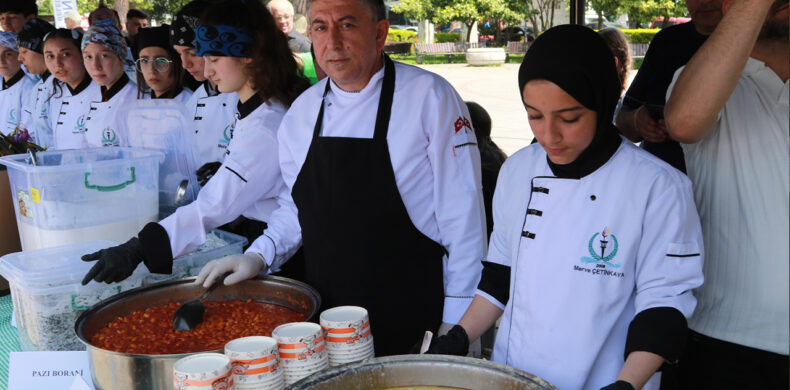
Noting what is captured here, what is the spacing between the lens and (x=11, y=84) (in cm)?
445

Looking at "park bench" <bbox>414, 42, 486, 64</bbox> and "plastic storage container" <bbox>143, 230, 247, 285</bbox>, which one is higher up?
"park bench" <bbox>414, 42, 486, 64</bbox>

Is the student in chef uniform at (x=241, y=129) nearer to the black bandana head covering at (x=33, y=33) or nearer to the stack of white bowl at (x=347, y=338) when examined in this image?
the stack of white bowl at (x=347, y=338)

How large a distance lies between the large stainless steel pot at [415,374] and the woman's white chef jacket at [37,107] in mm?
3437

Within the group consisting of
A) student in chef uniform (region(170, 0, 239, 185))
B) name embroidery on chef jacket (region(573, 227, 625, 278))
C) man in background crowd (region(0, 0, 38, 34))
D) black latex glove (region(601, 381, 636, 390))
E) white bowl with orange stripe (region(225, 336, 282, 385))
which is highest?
man in background crowd (region(0, 0, 38, 34))

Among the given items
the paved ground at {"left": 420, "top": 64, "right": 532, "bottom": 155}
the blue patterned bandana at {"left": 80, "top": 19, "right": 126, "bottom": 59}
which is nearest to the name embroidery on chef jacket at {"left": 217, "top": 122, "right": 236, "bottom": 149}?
the blue patterned bandana at {"left": 80, "top": 19, "right": 126, "bottom": 59}

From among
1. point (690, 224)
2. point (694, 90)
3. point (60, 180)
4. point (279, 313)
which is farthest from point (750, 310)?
point (60, 180)

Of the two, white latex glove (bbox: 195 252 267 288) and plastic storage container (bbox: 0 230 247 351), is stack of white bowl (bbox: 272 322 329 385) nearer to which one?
white latex glove (bbox: 195 252 267 288)

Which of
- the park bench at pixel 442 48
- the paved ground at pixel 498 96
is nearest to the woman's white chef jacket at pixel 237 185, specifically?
the paved ground at pixel 498 96

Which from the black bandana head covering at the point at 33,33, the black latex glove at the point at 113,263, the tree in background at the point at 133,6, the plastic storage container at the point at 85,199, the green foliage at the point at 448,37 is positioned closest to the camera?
the black latex glove at the point at 113,263

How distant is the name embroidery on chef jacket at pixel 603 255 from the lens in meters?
1.07

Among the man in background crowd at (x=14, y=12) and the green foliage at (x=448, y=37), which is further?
the green foliage at (x=448, y=37)

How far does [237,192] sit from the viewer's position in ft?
5.75

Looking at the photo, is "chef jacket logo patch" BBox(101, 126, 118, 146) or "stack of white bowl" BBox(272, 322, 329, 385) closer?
"stack of white bowl" BBox(272, 322, 329, 385)

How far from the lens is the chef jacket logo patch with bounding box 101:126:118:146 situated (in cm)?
273
